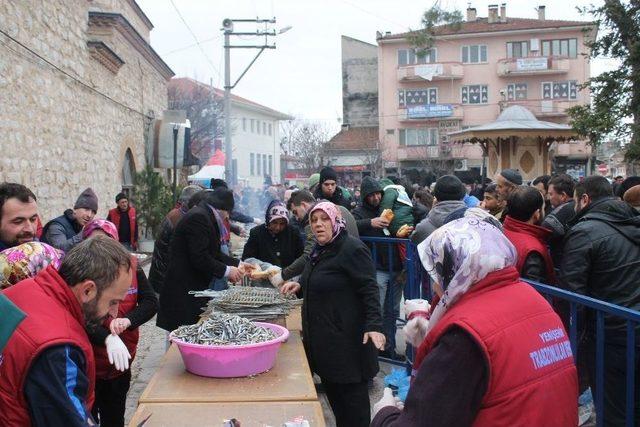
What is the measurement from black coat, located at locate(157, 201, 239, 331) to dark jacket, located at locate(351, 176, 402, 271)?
2092mm

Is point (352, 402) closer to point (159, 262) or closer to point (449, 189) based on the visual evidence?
point (449, 189)

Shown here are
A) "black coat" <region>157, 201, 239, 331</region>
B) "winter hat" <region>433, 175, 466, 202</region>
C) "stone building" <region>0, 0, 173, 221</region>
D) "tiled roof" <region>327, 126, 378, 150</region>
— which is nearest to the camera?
"black coat" <region>157, 201, 239, 331</region>

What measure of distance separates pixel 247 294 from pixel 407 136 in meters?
45.6

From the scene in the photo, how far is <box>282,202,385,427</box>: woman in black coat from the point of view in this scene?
403 centimetres

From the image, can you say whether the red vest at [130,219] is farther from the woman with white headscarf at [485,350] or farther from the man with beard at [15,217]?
the woman with white headscarf at [485,350]

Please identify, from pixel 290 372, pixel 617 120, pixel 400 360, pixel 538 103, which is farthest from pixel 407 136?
pixel 290 372

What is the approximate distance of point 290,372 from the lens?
3.56 meters

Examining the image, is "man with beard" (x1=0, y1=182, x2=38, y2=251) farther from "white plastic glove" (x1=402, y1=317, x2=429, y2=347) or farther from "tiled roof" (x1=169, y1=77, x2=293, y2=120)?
"tiled roof" (x1=169, y1=77, x2=293, y2=120)

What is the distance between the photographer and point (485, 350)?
5.86ft

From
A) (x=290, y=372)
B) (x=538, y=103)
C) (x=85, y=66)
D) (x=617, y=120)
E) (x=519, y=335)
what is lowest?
(x=290, y=372)

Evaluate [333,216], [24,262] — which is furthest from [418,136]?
[24,262]

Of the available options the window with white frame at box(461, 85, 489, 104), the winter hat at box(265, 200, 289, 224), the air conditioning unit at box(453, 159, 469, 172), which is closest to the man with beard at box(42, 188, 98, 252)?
the winter hat at box(265, 200, 289, 224)

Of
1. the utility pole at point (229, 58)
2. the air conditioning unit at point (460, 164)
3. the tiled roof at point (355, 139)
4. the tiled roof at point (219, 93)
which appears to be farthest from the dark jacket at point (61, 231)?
the tiled roof at point (355, 139)

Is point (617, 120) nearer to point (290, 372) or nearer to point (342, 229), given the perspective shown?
point (342, 229)
